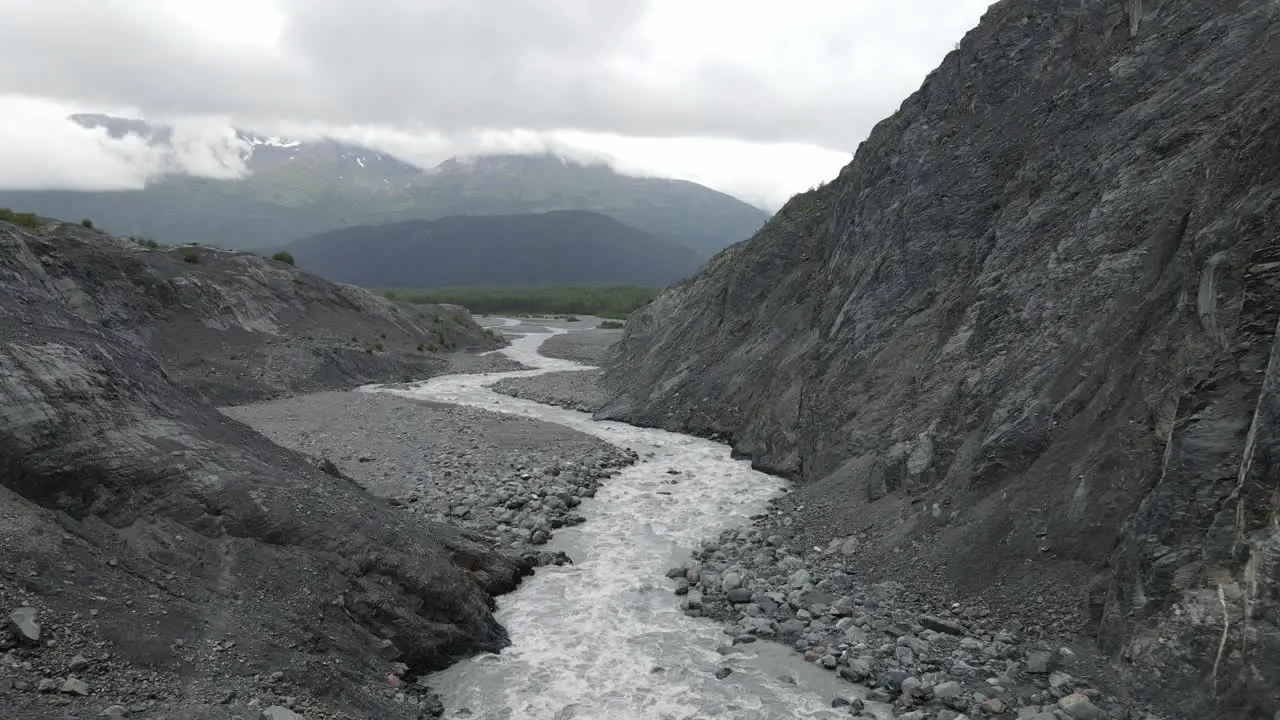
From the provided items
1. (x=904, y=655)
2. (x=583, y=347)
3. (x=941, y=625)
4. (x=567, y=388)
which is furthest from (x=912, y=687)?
(x=583, y=347)

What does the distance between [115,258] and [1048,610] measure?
68.2 meters

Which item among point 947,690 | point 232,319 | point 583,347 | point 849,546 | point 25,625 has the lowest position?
point 25,625

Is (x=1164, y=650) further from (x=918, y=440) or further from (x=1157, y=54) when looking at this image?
(x=1157, y=54)

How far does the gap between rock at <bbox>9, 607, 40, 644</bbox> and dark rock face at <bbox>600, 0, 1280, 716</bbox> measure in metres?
16.3

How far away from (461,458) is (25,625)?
2145 cm

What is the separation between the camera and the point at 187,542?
13.6m

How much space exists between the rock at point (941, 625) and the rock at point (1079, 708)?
9.54 feet

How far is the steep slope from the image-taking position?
5438 cm

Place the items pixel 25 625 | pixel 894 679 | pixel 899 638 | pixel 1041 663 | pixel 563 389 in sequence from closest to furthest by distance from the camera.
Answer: pixel 25 625 < pixel 1041 663 < pixel 894 679 < pixel 899 638 < pixel 563 389

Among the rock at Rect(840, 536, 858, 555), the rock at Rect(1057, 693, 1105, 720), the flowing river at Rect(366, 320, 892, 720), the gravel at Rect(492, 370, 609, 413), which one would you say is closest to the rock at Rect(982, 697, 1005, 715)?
the rock at Rect(1057, 693, 1105, 720)

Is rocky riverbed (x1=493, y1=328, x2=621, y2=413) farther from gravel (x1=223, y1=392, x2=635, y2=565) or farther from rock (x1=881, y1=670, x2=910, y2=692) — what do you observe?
rock (x1=881, y1=670, x2=910, y2=692)

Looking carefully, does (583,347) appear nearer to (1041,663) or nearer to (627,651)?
(627,651)

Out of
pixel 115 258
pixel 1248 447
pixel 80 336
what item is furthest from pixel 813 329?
pixel 115 258

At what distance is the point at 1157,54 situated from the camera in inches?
885
